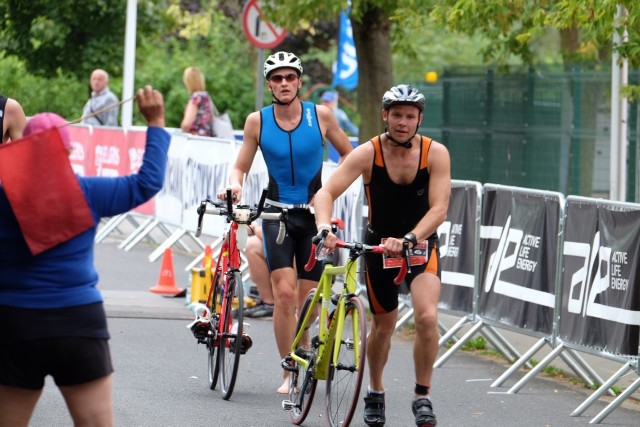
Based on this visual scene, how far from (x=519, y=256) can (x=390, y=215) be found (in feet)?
8.01

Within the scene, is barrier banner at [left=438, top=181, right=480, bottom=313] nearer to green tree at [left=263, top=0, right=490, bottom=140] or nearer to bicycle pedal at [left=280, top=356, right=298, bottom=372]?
bicycle pedal at [left=280, top=356, right=298, bottom=372]

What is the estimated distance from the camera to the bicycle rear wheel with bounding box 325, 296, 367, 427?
297 inches

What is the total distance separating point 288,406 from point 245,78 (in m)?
30.3

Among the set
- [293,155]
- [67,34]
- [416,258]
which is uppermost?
[67,34]

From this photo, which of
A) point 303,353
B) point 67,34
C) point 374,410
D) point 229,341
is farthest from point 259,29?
point 374,410

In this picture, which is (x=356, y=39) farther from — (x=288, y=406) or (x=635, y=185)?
(x=288, y=406)

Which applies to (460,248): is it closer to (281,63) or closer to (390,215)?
(281,63)

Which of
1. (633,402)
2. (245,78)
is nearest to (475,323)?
(633,402)

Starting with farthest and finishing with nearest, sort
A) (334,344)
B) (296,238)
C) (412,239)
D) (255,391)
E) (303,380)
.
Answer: (255,391) → (296,238) → (303,380) → (334,344) → (412,239)

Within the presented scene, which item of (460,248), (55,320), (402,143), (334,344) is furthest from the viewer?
(460,248)

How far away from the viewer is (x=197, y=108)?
18.6 metres

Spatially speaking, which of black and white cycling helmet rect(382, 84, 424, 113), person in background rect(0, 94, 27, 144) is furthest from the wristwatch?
person in background rect(0, 94, 27, 144)

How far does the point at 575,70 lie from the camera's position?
18328 millimetres

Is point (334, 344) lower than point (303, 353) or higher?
higher
